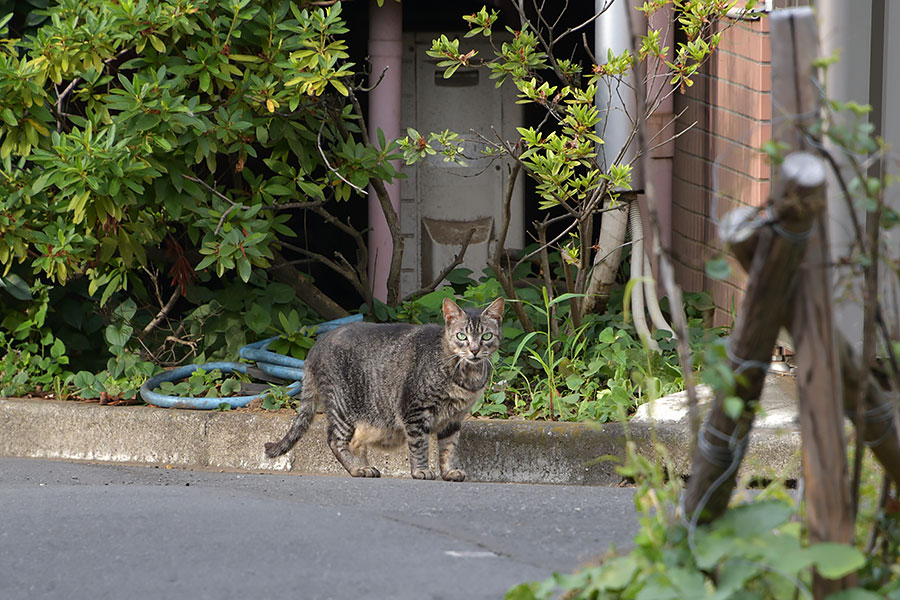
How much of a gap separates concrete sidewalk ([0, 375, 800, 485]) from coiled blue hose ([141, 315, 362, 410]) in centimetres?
6

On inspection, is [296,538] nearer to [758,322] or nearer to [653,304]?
[758,322]

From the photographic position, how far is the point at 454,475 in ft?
18.3

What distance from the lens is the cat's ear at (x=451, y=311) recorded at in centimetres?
577

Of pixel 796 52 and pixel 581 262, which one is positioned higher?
pixel 796 52

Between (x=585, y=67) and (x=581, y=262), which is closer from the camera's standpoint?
(x=581, y=262)

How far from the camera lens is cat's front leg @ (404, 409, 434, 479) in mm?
5691

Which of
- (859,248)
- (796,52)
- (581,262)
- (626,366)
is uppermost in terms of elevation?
(796,52)

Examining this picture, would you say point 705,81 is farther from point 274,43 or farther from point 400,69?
point 274,43

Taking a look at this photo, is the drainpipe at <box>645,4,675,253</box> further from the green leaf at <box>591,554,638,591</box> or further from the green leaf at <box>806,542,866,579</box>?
the green leaf at <box>806,542,866,579</box>

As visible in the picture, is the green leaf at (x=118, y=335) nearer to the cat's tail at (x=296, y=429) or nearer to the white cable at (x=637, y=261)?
the cat's tail at (x=296, y=429)

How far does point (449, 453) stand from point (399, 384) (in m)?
0.49

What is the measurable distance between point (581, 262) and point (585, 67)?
2685mm

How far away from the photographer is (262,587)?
3.22 metres

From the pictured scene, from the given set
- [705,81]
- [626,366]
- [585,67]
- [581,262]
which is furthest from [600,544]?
[585,67]
